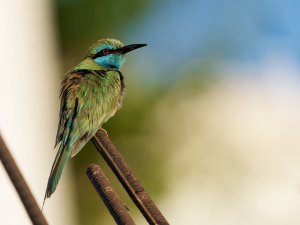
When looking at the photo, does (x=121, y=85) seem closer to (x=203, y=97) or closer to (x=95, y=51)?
(x=95, y=51)

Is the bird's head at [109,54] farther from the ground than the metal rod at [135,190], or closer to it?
closer to it

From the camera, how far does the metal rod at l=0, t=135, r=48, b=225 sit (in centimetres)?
47

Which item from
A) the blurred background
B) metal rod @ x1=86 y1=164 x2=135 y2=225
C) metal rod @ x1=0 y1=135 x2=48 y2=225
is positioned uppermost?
metal rod @ x1=0 y1=135 x2=48 y2=225

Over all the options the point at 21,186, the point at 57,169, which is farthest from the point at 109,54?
the point at 21,186

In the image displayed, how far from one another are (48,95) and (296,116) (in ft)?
4.86

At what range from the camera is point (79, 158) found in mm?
4008

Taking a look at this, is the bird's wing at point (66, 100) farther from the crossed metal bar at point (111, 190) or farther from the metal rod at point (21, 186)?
the metal rod at point (21, 186)

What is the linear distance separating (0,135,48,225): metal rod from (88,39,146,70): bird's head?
212cm

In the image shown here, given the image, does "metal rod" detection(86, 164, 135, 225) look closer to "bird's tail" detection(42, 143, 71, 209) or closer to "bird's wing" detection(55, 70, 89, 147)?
"bird's tail" detection(42, 143, 71, 209)

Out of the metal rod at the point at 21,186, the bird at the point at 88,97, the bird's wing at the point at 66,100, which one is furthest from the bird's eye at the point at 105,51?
the metal rod at the point at 21,186

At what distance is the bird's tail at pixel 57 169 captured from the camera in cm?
134

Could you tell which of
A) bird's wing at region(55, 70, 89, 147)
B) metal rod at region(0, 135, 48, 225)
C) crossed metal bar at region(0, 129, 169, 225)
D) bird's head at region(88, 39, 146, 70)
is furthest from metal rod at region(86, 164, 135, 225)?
bird's head at region(88, 39, 146, 70)

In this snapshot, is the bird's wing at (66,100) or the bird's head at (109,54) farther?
the bird's head at (109,54)

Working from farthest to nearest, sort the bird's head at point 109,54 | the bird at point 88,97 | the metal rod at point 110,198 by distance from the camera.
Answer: the bird's head at point 109,54
the bird at point 88,97
the metal rod at point 110,198
